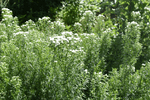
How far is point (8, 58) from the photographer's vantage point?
279 centimetres

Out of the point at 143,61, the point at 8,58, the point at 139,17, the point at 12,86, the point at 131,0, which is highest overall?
the point at 131,0

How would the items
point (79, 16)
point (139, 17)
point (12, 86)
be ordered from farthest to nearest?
point (79, 16) → point (139, 17) → point (12, 86)

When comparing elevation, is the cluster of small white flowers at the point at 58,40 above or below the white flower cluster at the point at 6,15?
below

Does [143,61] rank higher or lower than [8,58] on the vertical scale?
lower

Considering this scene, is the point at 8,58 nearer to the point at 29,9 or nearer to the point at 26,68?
the point at 26,68

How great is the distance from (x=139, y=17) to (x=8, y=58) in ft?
10.6

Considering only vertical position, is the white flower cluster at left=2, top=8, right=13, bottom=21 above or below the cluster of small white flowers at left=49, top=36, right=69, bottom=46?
above

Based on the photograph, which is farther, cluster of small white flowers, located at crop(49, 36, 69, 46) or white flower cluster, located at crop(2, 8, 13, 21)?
white flower cluster, located at crop(2, 8, 13, 21)

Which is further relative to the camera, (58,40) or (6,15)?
(6,15)

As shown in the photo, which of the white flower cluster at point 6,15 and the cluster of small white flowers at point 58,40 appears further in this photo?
the white flower cluster at point 6,15

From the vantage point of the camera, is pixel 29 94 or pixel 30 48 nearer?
pixel 29 94

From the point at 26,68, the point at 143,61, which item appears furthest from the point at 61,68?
the point at 143,61

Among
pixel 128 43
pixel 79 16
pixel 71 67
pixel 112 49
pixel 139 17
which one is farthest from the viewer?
pixel 79 16

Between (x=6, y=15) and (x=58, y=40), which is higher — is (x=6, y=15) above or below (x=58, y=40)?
above
